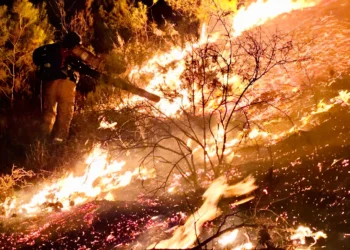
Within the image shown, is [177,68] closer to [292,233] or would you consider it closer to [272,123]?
[272,123]

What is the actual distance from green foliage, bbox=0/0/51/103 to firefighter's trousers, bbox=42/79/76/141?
98.3 inches

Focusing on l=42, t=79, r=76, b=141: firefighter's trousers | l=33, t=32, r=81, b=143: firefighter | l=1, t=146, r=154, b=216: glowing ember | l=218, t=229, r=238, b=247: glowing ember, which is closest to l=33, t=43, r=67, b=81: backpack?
l=33, t=32, r=81, b=143: firefighter

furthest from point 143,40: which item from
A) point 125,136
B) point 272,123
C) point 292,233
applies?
point 292,233

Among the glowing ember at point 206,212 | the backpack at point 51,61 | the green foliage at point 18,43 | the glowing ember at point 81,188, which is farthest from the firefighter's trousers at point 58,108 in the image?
the glowing ember at point 206,212

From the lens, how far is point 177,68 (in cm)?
1021

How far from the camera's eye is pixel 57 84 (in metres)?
8.89

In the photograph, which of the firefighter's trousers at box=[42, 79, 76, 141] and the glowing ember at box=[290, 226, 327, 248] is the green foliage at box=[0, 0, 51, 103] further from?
the glowing ember at box=[290, 226, 327, 248]

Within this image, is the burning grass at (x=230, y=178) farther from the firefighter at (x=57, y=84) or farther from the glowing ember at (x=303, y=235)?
the firefighter at (x=57, y=84)

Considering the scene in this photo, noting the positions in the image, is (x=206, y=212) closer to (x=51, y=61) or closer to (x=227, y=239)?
(x=227, y=239)

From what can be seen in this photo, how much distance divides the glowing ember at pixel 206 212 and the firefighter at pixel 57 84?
14.7 ft

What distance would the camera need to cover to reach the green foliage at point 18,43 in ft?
35.3

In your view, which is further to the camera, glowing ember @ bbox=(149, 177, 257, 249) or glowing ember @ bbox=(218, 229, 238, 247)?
glowing ember @ bbox=(218, 229, 238, 247)

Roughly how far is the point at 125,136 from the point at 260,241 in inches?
202

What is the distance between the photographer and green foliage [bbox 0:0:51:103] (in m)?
10.8
